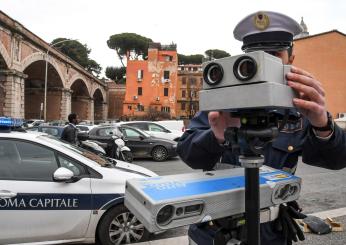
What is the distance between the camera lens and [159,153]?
555 inches

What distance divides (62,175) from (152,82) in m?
60.5

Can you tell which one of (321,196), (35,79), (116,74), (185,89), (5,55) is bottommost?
(321,196)

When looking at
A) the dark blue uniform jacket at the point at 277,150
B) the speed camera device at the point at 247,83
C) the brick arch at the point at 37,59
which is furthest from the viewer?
the brick arch at the point at 37,59

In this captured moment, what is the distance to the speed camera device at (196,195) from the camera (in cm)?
113

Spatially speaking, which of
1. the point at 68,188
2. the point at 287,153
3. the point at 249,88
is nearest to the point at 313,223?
the point at 68,188

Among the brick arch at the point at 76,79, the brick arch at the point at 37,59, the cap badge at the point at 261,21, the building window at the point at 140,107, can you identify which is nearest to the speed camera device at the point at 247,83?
the cap badge at the point at 261,21

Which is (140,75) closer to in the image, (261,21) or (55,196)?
(55,196)

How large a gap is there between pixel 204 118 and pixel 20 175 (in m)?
2.85

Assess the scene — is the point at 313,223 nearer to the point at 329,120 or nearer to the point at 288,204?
the point at 288,204

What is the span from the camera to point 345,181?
8836 millimetres

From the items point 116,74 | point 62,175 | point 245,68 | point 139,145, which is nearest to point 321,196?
point 62,175

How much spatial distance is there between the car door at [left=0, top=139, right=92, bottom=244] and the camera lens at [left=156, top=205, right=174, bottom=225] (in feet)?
9.88

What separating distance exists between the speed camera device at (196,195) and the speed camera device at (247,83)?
10.4 inches

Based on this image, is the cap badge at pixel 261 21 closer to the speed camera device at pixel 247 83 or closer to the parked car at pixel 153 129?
the speed camera device at pixel 247 83
